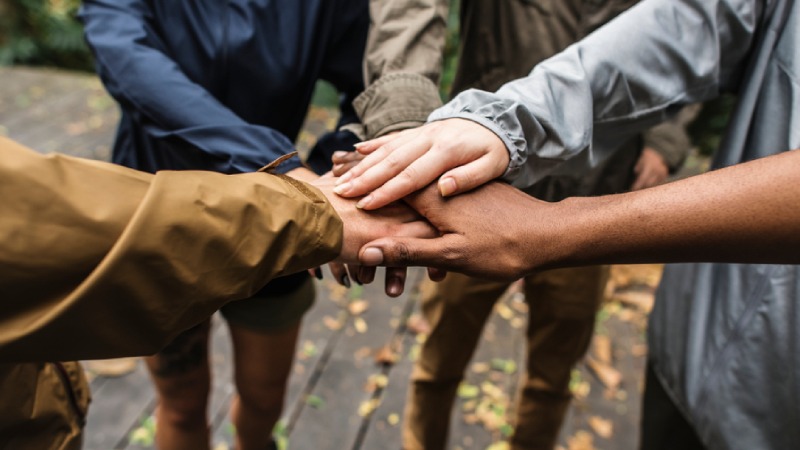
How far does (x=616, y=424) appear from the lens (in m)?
3.05

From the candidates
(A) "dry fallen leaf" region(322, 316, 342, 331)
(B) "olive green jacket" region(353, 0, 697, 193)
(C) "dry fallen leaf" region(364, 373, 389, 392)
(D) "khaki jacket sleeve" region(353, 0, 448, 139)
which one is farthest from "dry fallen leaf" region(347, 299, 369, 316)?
(D) "khaki jacket sleeve" region(353, 0, 448, 139)

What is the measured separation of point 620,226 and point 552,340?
102cm

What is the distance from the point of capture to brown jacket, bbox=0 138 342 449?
0.93 meters

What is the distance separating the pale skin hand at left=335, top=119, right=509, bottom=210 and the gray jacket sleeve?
0.05 meters

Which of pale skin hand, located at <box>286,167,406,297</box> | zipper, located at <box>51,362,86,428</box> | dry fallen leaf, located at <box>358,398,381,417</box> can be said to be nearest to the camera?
zipper, located at <box>51,362,86,428</box>

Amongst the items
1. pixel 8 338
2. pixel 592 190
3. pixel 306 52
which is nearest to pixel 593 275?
pixel 592 190

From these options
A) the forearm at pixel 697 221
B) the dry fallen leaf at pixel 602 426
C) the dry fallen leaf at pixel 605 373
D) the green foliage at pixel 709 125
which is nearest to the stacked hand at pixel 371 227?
the forearm at pixel 697 221

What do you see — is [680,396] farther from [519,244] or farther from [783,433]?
[519,244]

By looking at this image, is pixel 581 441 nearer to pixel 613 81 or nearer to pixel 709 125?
pixel 613 81

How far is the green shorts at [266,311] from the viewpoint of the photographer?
6.26ft

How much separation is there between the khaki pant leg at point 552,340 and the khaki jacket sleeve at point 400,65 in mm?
798

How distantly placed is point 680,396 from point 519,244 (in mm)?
782

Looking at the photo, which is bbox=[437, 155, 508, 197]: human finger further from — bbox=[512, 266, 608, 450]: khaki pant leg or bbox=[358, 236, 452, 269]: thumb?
bbox=[512, 266, 608, 450]: khaki pant leg

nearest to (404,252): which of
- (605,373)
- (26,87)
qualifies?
(605,373)
